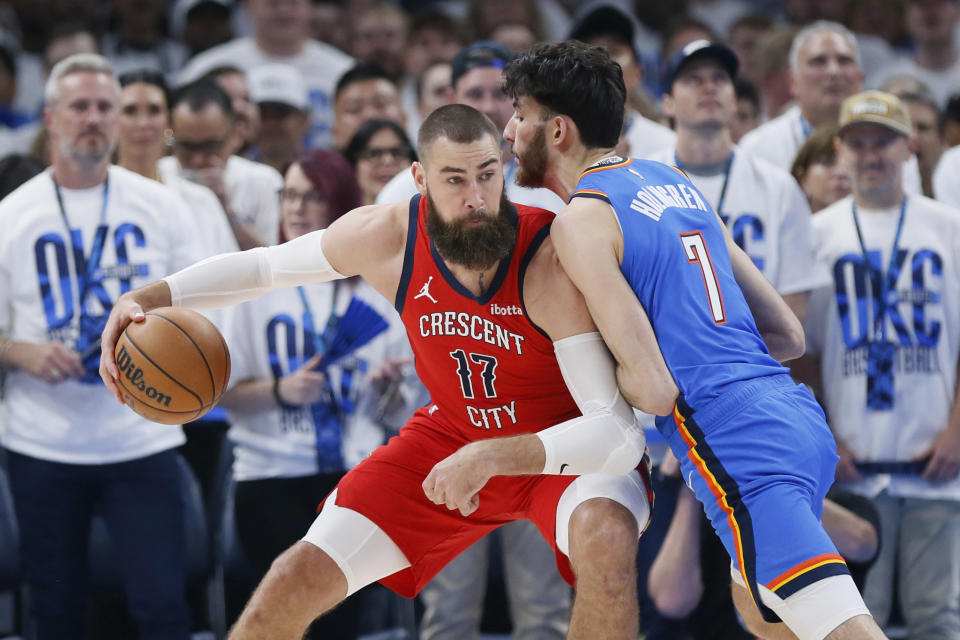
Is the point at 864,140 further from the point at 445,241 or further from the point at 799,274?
the point at 445,241

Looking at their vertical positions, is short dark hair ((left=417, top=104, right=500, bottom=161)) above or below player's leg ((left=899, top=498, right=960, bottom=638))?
above

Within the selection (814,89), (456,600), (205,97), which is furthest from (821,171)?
(205,97)

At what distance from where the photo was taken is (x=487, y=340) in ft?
13.2

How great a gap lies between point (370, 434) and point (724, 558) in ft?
5.32

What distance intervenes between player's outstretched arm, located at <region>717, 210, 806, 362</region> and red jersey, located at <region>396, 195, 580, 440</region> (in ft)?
2.06

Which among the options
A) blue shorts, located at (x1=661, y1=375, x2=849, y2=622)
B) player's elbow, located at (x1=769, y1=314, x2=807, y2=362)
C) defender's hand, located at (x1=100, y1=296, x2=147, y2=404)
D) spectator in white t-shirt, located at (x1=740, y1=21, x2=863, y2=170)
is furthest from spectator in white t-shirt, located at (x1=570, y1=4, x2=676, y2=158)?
defender's hand, located at (x1=100, y1=296, x2=147, y2=404)

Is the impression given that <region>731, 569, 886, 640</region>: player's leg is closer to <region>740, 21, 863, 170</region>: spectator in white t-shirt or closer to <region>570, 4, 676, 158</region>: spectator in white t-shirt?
<region>570, 4, 676, 158</region>: spectator in white t-shirt

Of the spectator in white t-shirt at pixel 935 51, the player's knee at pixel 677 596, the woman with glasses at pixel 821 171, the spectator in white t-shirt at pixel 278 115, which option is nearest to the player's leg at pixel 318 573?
the player's knee at pixel 677 596

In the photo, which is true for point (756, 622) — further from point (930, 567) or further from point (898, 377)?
point (898, 377)

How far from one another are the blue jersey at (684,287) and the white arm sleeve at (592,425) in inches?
7.5

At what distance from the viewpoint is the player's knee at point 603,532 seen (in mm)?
3771

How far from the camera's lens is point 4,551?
5.45 m

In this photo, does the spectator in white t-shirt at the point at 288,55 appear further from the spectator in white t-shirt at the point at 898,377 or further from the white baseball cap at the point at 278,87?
the spectator in white t-shirt at the point at 898,377

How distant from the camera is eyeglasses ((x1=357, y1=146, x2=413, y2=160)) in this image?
6.17m
